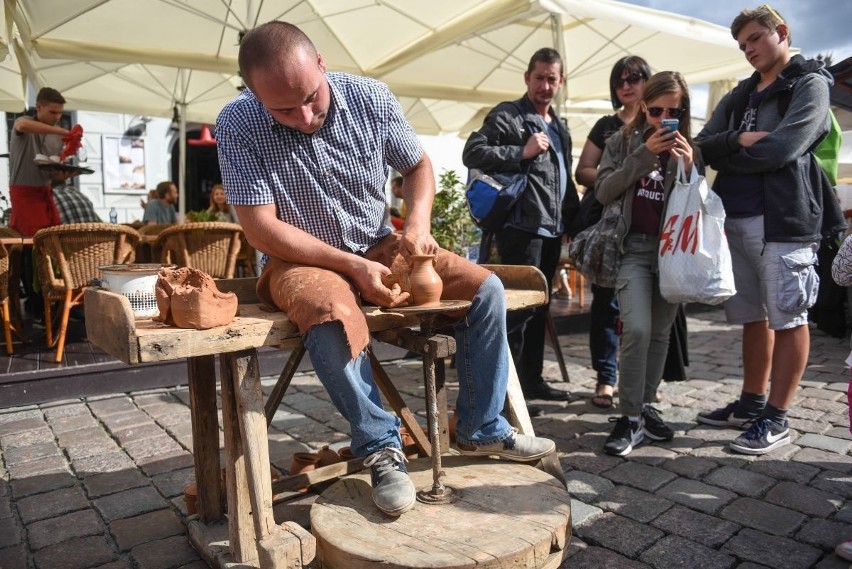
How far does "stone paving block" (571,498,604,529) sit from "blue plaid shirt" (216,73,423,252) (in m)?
1.31

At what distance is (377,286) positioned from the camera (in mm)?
1979

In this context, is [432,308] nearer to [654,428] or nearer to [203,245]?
[654,428]

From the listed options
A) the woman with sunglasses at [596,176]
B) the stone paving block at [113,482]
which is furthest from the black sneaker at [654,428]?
the stone paving block at [113,482]

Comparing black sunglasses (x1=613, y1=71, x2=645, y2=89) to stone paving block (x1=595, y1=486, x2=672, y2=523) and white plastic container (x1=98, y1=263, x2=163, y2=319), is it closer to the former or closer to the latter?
stone paving block (x1=595, y1=486, x2=672, y2=523)

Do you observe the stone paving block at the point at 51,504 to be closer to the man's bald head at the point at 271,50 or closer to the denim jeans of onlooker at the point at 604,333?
the man's bald head at the point at 271,50

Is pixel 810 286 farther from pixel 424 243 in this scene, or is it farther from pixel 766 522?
pixel 424 243

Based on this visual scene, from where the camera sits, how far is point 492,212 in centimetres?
354

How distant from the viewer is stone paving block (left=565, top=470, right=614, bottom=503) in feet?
8.52

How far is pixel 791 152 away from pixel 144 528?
3.18m

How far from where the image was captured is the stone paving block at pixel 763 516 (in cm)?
229

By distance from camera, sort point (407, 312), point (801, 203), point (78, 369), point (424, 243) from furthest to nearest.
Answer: point (78, 369) → point (801, 203) → point (424, 243) → point (407, 312)

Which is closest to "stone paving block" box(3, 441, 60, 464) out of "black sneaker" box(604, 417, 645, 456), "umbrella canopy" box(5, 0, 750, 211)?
"black sneaker" box(604, 417, 645, 456)

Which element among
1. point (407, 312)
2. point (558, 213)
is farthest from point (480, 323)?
point (558, 213)

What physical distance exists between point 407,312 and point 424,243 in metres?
0.35
